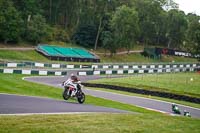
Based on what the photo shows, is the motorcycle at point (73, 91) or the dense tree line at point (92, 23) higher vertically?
the dense tree line at point (92, 23)

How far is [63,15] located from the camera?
281ft

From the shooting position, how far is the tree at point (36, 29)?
6800cm

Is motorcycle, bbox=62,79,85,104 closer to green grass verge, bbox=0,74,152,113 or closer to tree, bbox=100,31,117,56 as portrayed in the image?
green grass verge, bbox=0,74,152,113

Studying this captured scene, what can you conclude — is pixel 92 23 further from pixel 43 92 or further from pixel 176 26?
pixel 43 92

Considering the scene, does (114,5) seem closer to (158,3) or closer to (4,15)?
(158,3)

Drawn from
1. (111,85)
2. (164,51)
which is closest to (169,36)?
(164,51)

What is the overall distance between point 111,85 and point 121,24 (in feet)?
145

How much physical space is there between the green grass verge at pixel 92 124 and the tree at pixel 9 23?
51.2 m

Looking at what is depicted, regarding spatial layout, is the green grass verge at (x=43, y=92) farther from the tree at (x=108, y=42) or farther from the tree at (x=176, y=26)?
the tree at (x=176, y=26)

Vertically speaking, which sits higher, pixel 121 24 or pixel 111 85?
pixel 121 24

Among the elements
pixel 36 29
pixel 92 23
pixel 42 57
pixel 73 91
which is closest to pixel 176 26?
pixel 92 23

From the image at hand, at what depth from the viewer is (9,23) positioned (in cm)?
6231

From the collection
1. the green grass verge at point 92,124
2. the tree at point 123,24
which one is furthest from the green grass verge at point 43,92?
the tree at point 123,24

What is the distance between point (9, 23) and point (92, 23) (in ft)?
80.0
